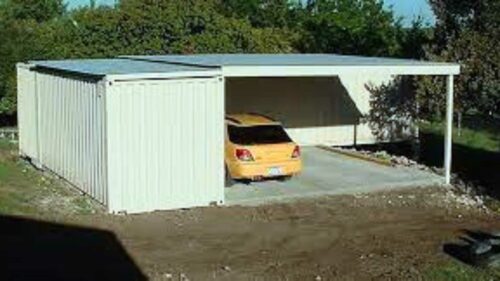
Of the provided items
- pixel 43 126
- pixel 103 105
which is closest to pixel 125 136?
pixel 103 105

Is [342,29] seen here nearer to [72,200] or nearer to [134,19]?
[134,19]

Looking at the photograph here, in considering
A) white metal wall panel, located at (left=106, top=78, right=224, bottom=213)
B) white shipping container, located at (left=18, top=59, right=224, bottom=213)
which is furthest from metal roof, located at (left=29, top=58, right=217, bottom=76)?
white metal wall panel, located at (left=106, top=78, right=224, bottom=213)

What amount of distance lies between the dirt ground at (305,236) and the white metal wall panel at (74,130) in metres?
1.36

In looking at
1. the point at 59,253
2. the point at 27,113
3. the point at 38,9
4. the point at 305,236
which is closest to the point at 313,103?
the point at 27,113

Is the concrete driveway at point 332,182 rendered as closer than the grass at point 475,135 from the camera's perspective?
Yes

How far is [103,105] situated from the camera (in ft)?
53.0

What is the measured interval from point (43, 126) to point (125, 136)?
5507 millimetres

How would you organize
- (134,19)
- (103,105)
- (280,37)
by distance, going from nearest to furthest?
(103,105) → (134,19) → (280,37)

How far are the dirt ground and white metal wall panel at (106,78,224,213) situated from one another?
1.23ft

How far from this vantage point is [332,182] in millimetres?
19562

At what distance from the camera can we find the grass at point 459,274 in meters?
12.3

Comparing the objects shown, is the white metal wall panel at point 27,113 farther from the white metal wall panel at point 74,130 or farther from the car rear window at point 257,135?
the car rear window at point 257,135

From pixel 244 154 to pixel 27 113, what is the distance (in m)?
6.80

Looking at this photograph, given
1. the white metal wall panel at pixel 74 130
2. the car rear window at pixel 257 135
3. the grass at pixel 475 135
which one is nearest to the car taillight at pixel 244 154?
the car rear window at pixel 257 135
